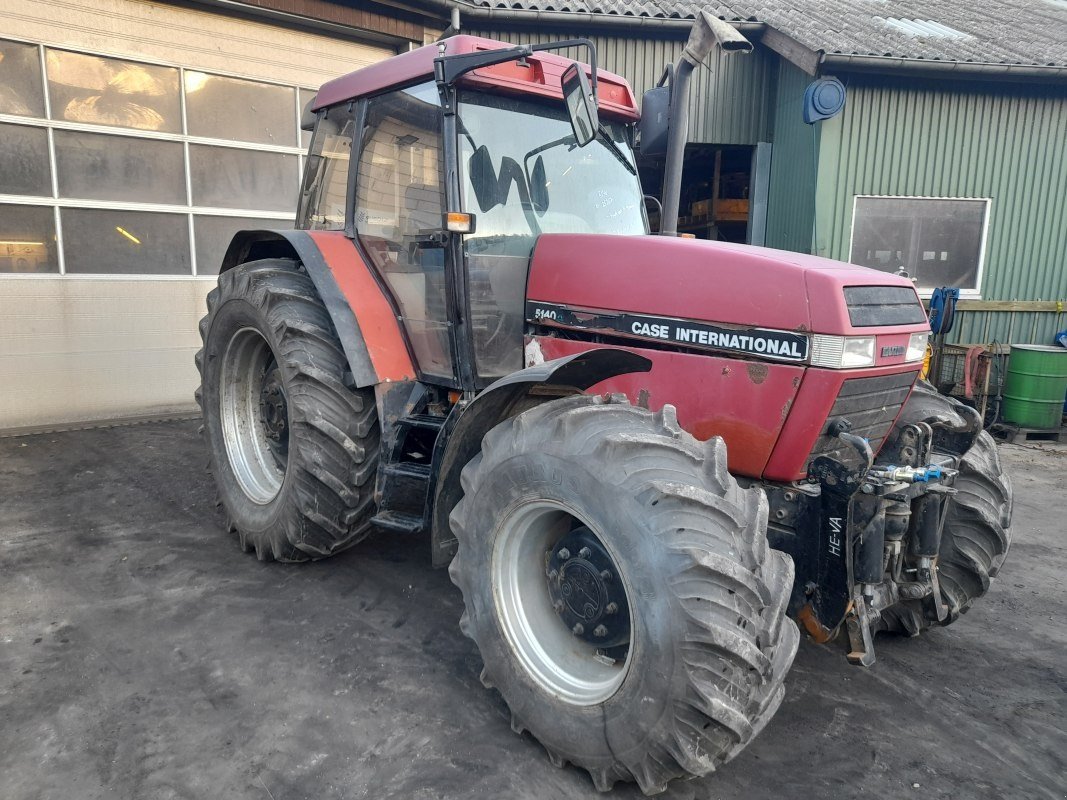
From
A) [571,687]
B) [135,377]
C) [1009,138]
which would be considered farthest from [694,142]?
[571,687]

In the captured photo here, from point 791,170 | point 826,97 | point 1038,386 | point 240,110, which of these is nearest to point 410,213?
point 240,110

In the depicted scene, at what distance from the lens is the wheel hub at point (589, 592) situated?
87.7 inches

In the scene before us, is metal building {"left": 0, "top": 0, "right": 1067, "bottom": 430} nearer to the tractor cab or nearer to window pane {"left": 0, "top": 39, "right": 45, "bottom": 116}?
window pane {"left": 0, "top": 39, "right": 45, "bottom": 116}

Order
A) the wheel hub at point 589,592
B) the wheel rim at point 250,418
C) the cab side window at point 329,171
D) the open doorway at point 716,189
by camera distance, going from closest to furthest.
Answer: the wheel hub at point 589,592 < the cab side window at point 329,171 < the wheel rim at point 250,418 < the open doorway at point 716,189

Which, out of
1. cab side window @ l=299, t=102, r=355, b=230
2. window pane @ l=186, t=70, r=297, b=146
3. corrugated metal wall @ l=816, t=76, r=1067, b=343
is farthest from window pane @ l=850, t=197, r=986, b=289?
cab side window @ l=299, t=102, r=355, b=230

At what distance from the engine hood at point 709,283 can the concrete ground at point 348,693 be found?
1388 mm

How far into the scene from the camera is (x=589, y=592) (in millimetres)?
2264

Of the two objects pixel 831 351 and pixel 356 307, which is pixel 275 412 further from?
pixel 831 351

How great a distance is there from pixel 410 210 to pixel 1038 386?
7.06 m

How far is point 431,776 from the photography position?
7.29ft

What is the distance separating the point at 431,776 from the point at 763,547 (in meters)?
1.21

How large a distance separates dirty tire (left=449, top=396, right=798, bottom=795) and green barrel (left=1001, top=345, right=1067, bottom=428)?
6923 millimetres

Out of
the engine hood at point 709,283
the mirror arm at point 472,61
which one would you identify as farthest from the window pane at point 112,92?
the engine hood at point 709,283

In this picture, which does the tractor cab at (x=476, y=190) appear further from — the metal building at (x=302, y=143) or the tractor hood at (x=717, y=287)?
the metal building at (x=302, y=143)
